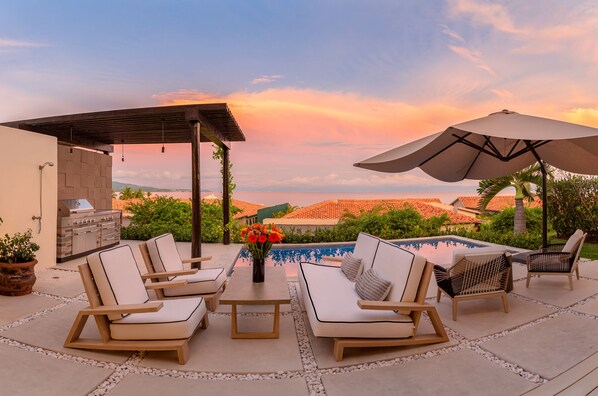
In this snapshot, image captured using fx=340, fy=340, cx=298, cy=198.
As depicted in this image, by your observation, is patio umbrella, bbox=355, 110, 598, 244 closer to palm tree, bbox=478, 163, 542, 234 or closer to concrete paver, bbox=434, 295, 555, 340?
concrete paver, bbox=434, 295, 555, 340

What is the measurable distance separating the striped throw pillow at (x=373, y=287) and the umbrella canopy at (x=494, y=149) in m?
1.75

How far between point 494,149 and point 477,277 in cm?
277

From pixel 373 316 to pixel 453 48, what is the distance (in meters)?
8.31

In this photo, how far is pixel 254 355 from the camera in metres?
3.44

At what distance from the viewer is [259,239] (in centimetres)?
456

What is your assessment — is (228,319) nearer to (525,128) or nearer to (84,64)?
(525,128)

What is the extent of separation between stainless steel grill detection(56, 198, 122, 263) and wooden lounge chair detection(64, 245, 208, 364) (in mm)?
5415

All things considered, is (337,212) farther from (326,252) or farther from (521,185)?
(326,252)

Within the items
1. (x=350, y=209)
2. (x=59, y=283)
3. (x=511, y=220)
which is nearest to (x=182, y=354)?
(x=59, y=283)

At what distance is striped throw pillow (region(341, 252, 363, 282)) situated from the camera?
4.95 meters

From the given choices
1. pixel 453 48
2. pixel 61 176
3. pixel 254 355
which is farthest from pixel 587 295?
pixel 61 176

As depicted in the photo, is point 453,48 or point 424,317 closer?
point 424,317

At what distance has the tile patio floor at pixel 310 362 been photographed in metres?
2.84

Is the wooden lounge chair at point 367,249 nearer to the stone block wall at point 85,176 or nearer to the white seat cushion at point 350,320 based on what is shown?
the white seat cushion at point 350,320
